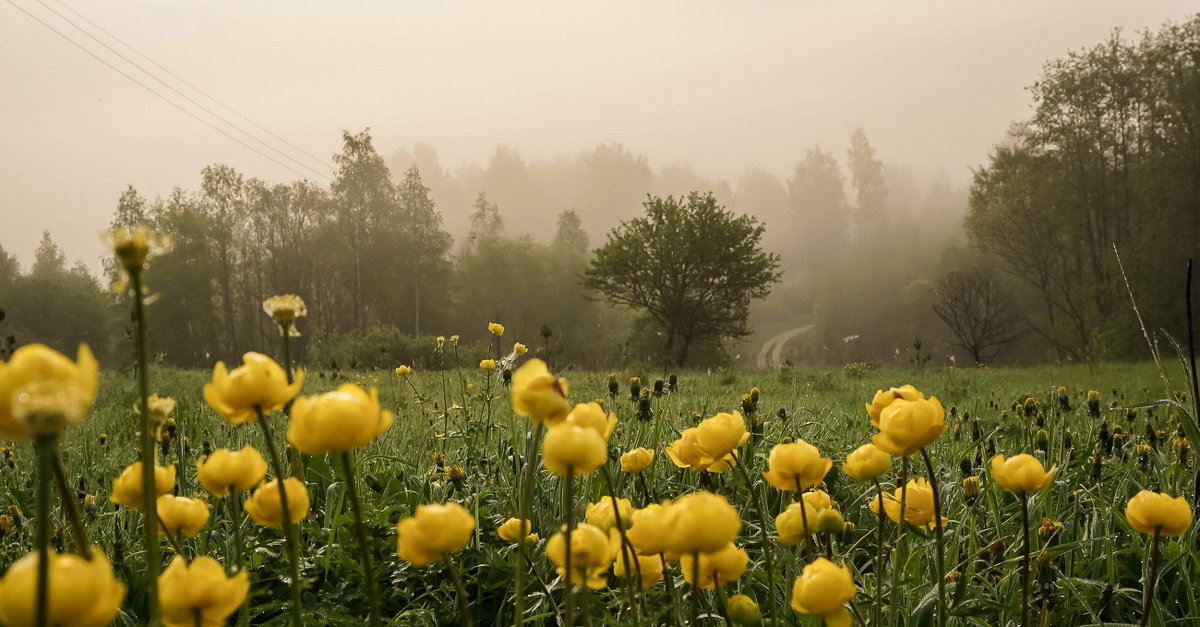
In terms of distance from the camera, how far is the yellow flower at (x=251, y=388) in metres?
0.65

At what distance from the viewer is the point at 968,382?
9.97 metres

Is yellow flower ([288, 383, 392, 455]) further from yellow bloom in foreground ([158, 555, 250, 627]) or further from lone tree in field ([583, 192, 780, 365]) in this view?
lone tree in field ([583, 192, 780, 365])

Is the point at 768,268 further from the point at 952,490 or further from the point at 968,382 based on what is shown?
the point at 952,490

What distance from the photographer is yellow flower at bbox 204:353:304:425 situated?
655 mm

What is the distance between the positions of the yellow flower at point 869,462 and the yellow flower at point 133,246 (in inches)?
37.8

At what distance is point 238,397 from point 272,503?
0.28 meters

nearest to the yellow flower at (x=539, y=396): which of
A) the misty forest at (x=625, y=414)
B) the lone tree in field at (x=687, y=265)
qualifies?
the misty forest at (x=625, y=414)

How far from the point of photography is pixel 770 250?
41781mm

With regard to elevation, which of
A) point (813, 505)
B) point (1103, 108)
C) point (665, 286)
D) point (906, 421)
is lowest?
point (813, 505)

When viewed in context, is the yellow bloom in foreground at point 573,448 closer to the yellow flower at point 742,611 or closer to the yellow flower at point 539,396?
the yellow flower at point 539,396

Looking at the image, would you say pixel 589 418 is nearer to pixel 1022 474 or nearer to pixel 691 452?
pixel 691 452

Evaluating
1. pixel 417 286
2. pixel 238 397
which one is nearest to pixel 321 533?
pixel 238 397

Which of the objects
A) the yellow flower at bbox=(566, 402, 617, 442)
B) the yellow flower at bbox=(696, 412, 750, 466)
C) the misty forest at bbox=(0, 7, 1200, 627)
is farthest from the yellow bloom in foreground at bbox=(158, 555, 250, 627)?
the yellow flower at bbox=(696, 412, 750, 466)

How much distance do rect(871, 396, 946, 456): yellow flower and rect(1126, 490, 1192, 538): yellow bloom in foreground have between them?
0.37 metres
